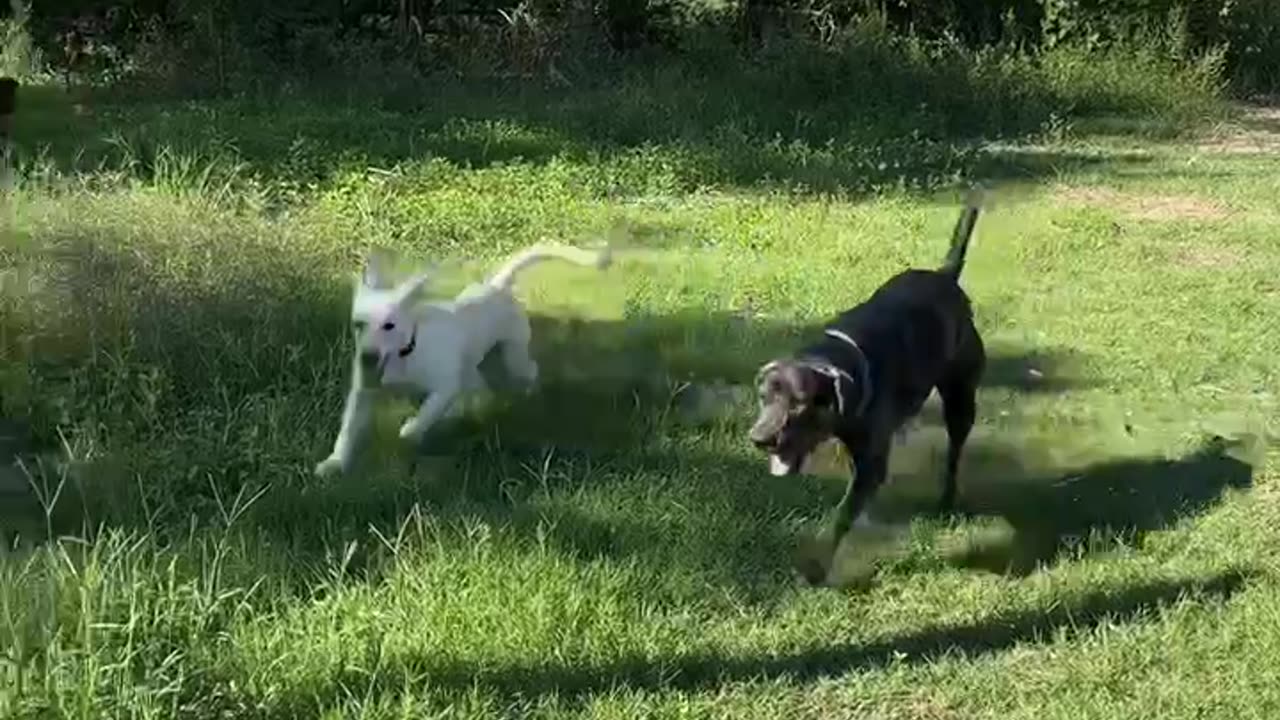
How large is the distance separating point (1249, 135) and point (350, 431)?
399 inches

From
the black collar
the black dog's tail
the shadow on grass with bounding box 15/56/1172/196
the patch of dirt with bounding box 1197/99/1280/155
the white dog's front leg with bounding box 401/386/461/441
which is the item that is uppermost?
the black dog's tail

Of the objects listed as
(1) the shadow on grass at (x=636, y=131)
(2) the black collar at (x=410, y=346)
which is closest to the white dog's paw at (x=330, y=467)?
(2) the black collar at (x=410, y=346)

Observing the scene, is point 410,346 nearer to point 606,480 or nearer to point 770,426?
point 606,480

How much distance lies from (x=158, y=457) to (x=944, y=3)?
1205 cm

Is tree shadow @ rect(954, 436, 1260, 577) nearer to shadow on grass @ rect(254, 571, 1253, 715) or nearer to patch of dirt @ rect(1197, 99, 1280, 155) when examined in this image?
shadow on grass @ rect(254, 571, 1253, 715)

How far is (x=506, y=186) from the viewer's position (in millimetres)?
9734

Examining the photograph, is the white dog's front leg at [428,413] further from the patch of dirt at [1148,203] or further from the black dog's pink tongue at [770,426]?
the patch of dirt at [1148,203]

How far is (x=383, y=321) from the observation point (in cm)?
497

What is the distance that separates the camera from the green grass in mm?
3621

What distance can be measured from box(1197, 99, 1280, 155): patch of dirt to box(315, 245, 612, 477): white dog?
8477 millimetres

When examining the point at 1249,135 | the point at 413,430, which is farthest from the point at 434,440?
the point at 1249,135

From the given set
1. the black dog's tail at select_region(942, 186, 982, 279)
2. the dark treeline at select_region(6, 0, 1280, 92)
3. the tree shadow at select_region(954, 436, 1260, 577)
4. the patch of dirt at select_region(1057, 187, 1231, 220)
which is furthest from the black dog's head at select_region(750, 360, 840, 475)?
the dark treeline at select_region(6, 0, 1280, 92)

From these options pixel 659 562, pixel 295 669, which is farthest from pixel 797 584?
pixel 295 669

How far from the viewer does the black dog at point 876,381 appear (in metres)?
4.24
